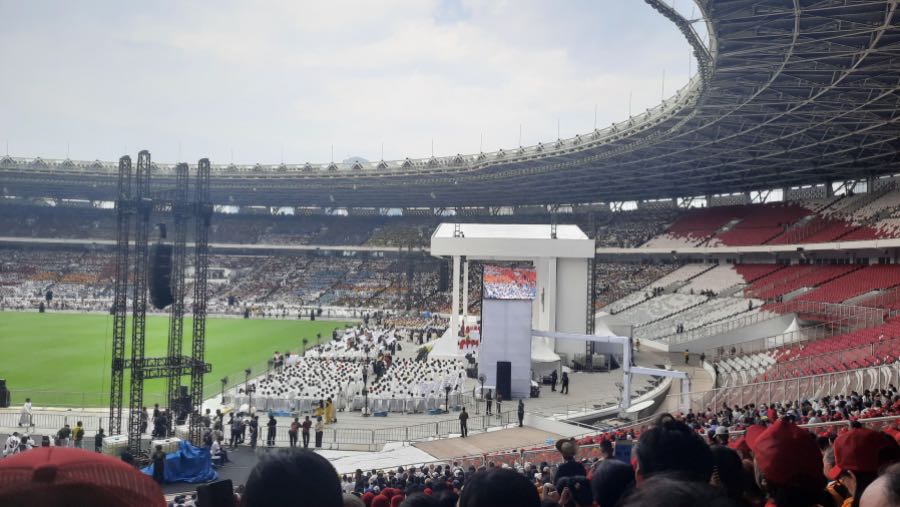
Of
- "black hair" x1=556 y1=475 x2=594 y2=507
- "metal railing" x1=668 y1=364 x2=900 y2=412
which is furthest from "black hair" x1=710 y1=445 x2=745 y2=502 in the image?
"metal railing" x1=668 y1=364 x2=900 y2=412

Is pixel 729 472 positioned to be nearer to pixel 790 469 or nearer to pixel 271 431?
pixel 790 469

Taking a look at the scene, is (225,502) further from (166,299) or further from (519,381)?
(519,381)

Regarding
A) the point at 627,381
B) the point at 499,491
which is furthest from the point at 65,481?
the point at 627,381

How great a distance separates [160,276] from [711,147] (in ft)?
95.1

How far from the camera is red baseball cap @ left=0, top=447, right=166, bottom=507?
150cm

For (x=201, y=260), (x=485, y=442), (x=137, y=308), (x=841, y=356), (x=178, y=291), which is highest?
(x=201, y=260)

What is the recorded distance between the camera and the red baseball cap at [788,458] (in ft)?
11.0

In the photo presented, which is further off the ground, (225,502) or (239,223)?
(239,223)

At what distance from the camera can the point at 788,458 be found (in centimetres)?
338

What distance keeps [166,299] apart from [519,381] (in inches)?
525

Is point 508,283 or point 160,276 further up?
point 160,276

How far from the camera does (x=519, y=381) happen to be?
89.3 feet

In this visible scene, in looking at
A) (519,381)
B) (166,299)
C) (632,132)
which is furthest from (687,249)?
(166,299)

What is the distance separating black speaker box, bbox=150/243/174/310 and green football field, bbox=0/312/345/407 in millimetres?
5912
